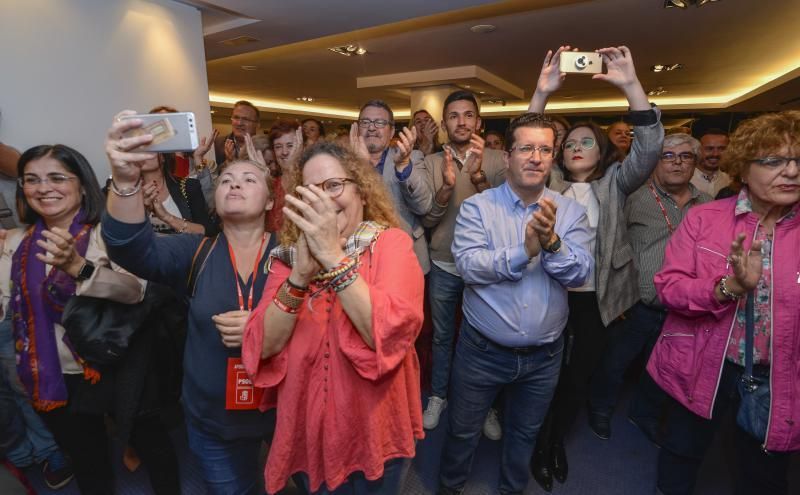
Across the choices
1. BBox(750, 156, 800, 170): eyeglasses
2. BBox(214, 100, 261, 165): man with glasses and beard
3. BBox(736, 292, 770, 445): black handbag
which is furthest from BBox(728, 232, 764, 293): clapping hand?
BBox(214, 100, 261, 165): man with glasses and beard

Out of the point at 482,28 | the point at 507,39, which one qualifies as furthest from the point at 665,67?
the point at 482,28

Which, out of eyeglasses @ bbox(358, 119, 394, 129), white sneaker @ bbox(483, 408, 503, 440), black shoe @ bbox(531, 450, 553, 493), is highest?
eyeglasses @ bbox(358, 119, 394, 129)

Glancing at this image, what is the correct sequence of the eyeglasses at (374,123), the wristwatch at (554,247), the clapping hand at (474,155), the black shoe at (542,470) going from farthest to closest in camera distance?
the eyeglasses at (374,123) → the clapping hand at (474,155) → the black shoe at (542,470) → the wristwatch at (554,247)

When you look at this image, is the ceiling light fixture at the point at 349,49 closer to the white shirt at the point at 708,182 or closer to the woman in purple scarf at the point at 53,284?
the white shirt at the point at 708,182

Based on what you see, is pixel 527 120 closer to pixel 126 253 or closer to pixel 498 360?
pixel 498 360

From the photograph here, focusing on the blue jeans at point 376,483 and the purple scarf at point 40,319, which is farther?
the purple scarf at point 40,319

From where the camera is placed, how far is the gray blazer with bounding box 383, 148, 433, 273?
2.41 meters

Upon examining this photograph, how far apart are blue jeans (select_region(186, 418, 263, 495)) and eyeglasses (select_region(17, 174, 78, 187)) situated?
1.16 metres

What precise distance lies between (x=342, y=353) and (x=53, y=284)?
143 centimetres

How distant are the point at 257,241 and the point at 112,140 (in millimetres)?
576

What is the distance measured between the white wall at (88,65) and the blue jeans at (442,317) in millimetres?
2573

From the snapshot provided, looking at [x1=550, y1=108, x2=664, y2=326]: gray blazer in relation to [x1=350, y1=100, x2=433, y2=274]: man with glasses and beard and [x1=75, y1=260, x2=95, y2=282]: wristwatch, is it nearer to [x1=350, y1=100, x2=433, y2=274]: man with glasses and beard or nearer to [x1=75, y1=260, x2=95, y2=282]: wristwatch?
[x1=350, y1=100, x2=433, y2=274]: man with glasses and beard

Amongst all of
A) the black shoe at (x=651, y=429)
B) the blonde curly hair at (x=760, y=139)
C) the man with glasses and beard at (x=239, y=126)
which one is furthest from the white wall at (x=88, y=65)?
the black shoe at (x=651, y=429)

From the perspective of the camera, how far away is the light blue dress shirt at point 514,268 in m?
1.63
